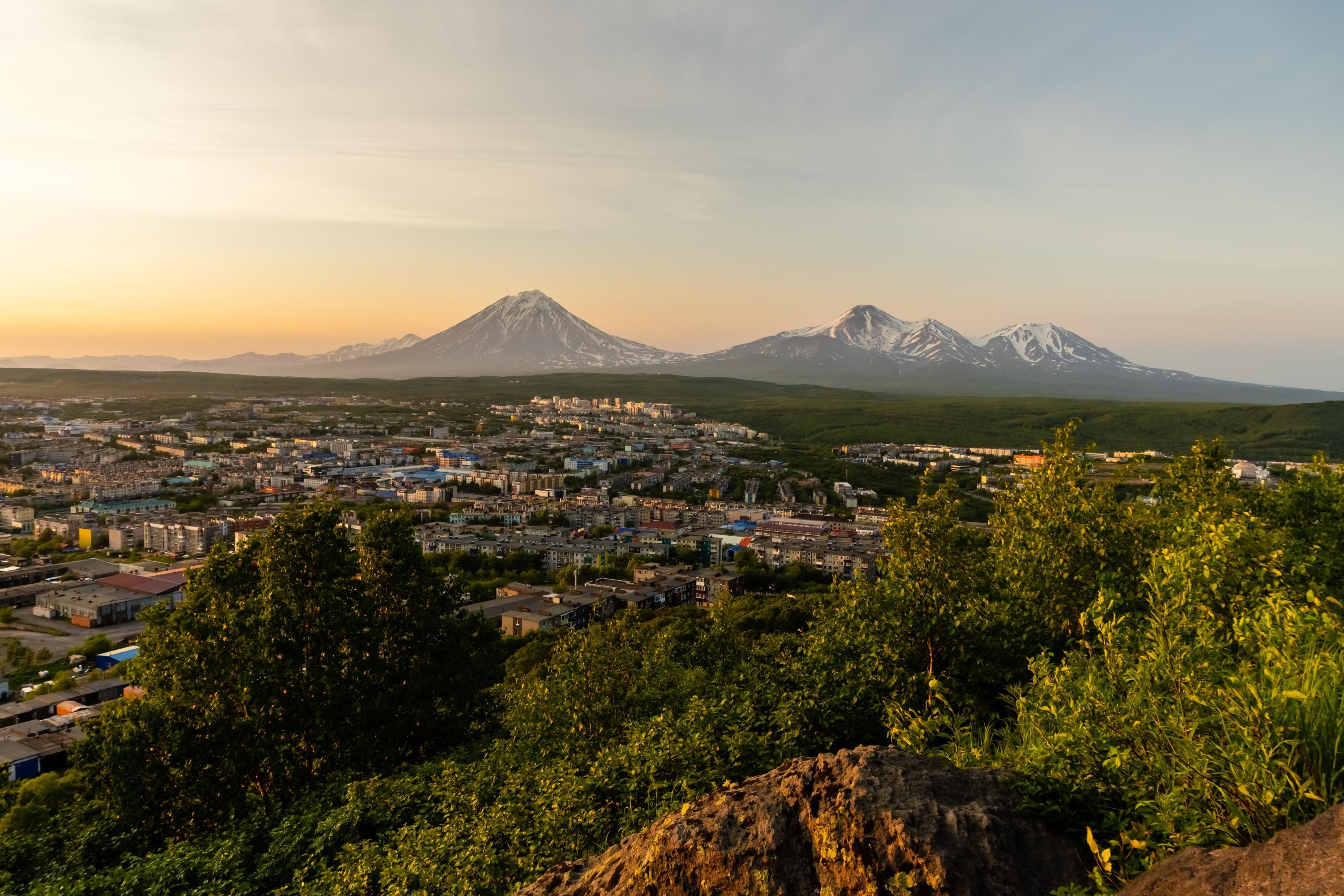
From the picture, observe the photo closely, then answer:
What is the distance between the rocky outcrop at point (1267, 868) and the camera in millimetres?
2070

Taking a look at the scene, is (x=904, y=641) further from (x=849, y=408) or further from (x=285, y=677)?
(x=849, y=408)

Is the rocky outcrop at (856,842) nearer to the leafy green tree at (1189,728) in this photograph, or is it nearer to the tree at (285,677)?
the leafy green tree at (1189,728)

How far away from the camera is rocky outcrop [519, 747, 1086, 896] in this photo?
285cm

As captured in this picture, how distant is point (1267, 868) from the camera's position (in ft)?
7.16

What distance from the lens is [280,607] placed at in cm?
845

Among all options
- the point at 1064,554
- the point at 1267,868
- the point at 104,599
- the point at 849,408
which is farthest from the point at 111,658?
the point at 849,408

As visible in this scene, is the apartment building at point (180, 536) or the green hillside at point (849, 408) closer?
the apartment building at point (180, 536)

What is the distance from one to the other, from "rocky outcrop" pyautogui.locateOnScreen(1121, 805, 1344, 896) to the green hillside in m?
77.1

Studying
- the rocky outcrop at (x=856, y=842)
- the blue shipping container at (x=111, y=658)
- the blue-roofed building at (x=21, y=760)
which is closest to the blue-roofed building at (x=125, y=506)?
the blue shipping container at (x=111, y=658)

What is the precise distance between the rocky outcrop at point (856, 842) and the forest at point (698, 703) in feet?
0.79

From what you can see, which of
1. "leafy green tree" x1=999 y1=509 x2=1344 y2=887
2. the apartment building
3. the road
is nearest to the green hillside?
the apartment building

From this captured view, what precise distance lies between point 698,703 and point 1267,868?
4.19 meters

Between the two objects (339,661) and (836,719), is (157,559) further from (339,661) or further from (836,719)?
(836,719)

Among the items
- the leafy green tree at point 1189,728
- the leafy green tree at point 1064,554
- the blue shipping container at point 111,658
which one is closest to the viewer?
the leafy green tree at point 1189,728
